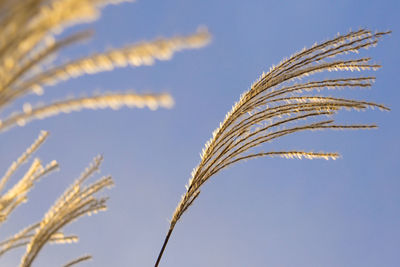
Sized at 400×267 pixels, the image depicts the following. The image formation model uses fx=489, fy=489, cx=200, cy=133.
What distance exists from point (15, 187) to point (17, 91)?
2.14ft

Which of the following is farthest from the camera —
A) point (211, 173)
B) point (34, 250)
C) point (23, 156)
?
point (211, 173)

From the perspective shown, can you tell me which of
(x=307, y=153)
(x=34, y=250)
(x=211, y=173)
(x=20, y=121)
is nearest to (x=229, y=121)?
(x=211, y=173)

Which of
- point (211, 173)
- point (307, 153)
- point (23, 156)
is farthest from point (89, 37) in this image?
point (307, 153)

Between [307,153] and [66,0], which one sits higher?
[307,153]

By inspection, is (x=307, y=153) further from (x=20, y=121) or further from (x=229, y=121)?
(x=20, y=121)

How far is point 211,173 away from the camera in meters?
1.99

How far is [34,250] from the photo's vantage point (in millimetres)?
1271

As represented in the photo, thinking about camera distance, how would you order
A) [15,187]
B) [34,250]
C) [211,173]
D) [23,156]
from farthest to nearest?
1. [211,173]
2. [23,156]
3. [15,187]
4. [34,250]

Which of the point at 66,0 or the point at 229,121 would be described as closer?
the point at 66,0

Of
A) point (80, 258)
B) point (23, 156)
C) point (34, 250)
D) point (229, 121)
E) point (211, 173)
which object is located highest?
point (229, 121)

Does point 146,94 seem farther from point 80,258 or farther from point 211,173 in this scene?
point 211,173

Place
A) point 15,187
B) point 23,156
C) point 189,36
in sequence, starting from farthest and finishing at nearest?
point 23,156 → point 15,187 → point 189,36

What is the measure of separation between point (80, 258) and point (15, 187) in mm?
315

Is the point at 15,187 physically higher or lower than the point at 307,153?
lower
